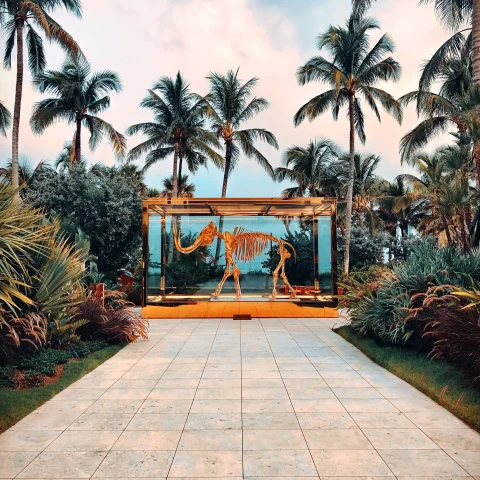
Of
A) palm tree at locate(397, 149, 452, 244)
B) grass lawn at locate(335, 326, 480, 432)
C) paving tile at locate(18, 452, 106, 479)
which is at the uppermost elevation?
palm tree at locate(397, 149, 452, 244)

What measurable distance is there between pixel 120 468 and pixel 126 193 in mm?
14938

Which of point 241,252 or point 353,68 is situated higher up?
point 353,68

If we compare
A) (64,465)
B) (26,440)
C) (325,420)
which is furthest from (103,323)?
(325,420)

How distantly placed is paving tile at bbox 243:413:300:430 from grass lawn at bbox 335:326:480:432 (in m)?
1.55

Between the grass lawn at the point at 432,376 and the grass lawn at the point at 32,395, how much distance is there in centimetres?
407

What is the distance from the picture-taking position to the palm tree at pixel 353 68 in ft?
60.9

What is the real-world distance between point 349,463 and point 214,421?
1.33m

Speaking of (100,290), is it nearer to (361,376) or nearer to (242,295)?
(242,295)

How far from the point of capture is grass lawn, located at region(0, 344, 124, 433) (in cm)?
407

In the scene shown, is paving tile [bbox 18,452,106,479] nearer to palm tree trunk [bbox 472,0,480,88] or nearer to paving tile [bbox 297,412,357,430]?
paving tile [bbox 297,412,357,430]

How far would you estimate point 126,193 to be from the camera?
56.3 ft

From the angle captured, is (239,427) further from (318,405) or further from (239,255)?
(239,255)

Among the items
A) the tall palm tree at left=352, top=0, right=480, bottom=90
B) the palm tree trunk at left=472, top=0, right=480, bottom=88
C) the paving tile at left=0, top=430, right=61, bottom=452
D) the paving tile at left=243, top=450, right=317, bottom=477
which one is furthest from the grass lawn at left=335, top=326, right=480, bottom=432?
the tall palm tree at left=352, top=0, right=480, bottom=90

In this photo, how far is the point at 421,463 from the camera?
314 cm
